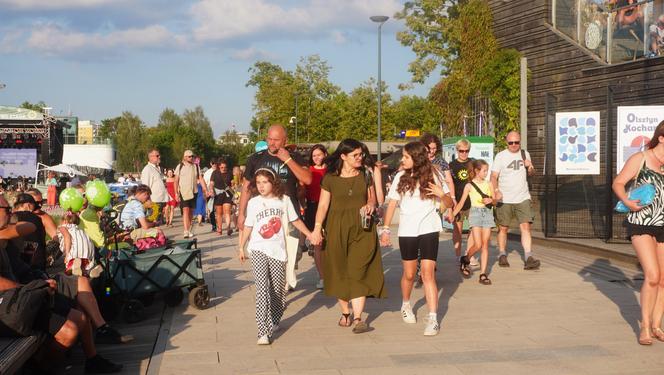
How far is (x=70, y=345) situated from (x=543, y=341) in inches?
151

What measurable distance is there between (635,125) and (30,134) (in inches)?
1929

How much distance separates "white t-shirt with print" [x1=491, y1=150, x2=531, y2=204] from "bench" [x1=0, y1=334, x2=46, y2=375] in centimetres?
763

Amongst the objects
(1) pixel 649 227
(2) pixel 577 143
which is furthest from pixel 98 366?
(2) pixel 577 143

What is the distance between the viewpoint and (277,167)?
381 inches

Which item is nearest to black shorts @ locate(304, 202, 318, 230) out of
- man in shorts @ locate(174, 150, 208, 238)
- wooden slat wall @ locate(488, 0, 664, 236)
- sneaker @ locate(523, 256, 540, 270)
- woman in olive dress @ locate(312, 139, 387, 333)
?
woman in olive dress @ locate(312, 139, 387, 333)

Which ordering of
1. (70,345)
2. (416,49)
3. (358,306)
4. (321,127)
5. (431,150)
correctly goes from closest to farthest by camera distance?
(70,345), (358,306), (431,150), (416,49), (321,127)

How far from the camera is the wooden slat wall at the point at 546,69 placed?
21.3m

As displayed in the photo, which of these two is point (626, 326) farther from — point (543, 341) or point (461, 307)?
point (461, 307)

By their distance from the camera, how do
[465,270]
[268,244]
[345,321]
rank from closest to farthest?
[268,244], [345,321], [465,270]

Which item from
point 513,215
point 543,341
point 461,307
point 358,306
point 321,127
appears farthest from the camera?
point 321,127

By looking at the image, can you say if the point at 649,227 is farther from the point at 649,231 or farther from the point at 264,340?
the point at 264,340

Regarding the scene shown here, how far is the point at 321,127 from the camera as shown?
60562mm

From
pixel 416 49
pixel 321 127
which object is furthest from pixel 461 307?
pixel 321 127

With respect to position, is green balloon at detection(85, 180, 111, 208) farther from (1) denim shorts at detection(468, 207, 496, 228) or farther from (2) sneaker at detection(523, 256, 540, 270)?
(2) sneaker at detection(523, 256, 540, 270)
